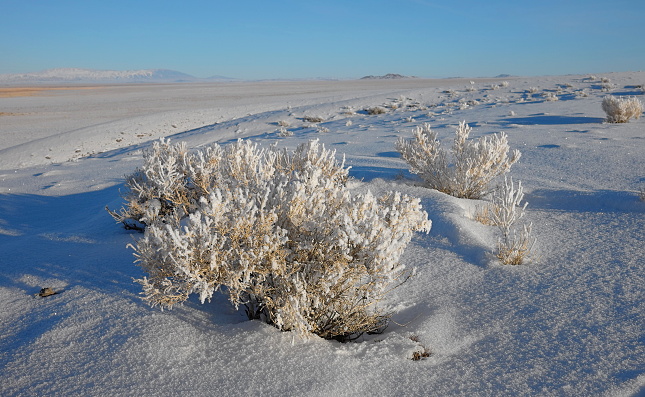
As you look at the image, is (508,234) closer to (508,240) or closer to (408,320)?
(508,240)

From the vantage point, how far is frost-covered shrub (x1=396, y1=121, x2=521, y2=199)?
4.97m

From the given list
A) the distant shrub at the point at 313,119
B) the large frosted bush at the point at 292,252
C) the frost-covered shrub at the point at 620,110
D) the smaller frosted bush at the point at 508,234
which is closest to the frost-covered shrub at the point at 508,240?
the smaller frosted bush at the point at 508,234

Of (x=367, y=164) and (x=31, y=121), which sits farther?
(x=31, y=121)

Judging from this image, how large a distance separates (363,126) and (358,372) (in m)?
11.5

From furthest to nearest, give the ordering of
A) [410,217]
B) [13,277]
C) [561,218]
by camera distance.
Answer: [561,218]
[13,277]
[410,217]

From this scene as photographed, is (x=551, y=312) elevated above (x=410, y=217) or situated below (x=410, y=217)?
below

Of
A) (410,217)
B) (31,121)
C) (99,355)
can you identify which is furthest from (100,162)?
(31,121)

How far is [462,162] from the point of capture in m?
5.09

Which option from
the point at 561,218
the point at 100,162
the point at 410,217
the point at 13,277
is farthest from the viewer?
the point at 100,162

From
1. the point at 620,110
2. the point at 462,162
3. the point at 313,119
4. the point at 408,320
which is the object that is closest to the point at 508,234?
the point at 408,320

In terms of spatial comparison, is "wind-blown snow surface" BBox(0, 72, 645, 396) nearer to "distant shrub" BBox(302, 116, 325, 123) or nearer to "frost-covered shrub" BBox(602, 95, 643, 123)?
"frost-covered shrub" BBox(602, 95, 643, 123)

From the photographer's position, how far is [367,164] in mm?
6895

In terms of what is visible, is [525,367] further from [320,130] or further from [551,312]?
[320,130]

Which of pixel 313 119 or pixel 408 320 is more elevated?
pixel 313 119
